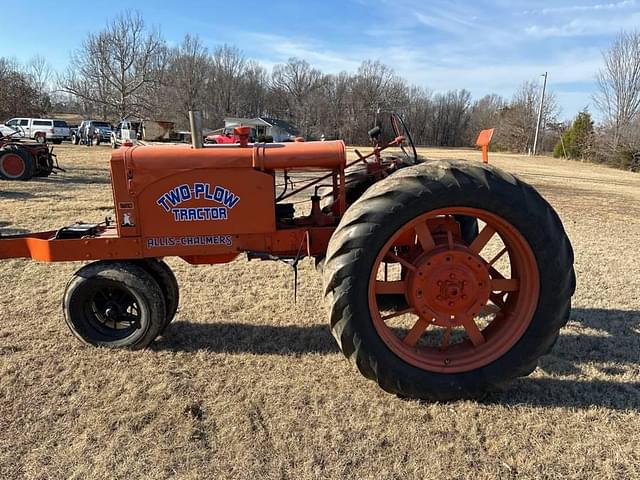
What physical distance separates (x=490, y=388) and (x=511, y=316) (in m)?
0.48

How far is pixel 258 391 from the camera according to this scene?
2.98 metres

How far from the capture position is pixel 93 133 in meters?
34.6

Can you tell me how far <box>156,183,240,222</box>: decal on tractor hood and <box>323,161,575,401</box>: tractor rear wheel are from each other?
35.5 inches

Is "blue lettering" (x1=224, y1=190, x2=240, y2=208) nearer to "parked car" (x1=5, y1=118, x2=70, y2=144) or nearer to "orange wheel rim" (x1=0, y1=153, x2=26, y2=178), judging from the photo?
"orange wheel rim" (x1=0, y1=153, x2=26, y2=178)

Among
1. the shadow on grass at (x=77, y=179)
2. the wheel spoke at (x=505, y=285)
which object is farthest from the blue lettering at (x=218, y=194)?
the shadow on grass at (x=77, y=179)

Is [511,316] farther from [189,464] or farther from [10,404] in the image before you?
[10,404]

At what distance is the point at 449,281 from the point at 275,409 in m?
1.35

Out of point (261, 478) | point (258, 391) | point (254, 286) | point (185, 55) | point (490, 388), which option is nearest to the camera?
point (261, 478)

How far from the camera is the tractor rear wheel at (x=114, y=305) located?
330 cm

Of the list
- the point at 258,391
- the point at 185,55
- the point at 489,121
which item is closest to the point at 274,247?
the point at 258,391

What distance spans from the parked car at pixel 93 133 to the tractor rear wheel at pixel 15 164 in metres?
22.3

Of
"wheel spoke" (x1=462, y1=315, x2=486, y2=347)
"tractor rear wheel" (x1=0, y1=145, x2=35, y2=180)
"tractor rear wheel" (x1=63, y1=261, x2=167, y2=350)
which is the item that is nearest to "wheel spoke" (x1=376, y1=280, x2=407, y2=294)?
"wheel spoke" (x1=462, y1=315, x2=486, y2=347)

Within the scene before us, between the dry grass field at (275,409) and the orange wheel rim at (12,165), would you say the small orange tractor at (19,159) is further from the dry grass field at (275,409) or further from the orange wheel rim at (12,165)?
the dry grass field at (275,409)

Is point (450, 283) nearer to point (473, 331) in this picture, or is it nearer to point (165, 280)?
point (473, 331)
